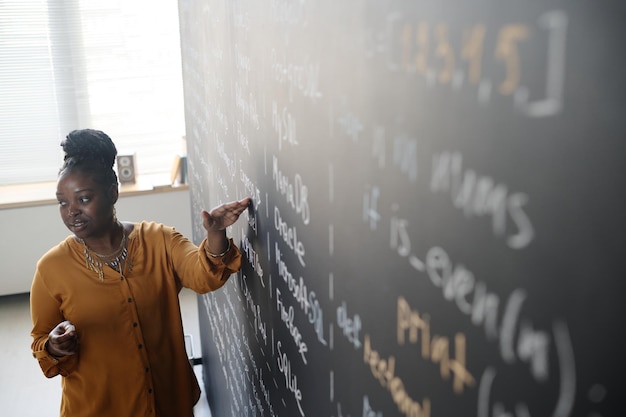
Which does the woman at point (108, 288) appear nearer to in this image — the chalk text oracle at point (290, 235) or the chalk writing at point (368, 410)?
the chalk text oracle at point (290, 235)

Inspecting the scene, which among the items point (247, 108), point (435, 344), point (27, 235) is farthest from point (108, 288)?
point (27, 235)

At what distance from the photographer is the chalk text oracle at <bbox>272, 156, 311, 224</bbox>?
1.09 meters

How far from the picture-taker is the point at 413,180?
0.67 m

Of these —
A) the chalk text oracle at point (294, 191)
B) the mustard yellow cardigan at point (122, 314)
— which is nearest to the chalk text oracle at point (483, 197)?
the chalk text oracle at point (294, 191)

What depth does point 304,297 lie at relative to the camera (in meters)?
1.15

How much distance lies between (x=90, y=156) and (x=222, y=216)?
414 mm

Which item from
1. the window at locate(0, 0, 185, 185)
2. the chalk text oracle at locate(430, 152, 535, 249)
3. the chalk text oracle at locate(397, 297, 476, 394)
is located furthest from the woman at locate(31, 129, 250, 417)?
the window at locate(0, 0, 185, 185)

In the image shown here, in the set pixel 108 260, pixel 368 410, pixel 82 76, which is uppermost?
pixel 82 76

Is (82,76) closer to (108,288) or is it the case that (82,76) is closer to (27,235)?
(27,235)

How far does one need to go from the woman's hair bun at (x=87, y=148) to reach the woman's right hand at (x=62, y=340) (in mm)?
448

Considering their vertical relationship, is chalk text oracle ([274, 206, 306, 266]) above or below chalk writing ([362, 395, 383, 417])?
above

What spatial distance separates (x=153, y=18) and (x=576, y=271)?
14.6ft

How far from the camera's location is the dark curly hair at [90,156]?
169 centimetres

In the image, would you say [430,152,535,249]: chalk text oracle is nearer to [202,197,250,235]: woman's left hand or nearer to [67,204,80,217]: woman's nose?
[202,197,250,235]: woman's left hand
